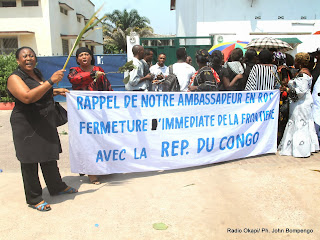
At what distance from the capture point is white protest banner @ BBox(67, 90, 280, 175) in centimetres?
389

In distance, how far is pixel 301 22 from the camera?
13.2 metres

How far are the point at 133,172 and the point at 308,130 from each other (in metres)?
3.02

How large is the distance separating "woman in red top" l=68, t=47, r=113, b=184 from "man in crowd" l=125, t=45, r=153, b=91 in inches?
43.3

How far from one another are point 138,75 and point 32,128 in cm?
234

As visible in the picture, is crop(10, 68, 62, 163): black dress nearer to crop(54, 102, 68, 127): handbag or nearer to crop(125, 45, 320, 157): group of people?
crop(54, 102, 68, 127): handbag

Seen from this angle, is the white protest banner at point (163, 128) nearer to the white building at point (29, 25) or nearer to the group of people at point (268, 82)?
the group of people at point (268, 82)

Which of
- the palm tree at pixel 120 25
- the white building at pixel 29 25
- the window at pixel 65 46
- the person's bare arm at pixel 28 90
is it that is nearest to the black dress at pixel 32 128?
the person's bare arm at pixel 28 90

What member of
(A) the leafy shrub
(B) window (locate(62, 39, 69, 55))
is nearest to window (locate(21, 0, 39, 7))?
(B) window (locate(62, 39, 69, 55))

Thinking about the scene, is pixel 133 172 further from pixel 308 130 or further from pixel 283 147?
pixel 308 130

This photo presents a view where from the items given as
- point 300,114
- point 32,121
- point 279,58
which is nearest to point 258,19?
point 279,58

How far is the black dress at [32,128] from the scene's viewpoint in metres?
3.18

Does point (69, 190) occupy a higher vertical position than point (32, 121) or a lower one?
lower

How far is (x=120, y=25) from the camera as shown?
38.5 m

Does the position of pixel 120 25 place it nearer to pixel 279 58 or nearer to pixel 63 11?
pixel 63 11
